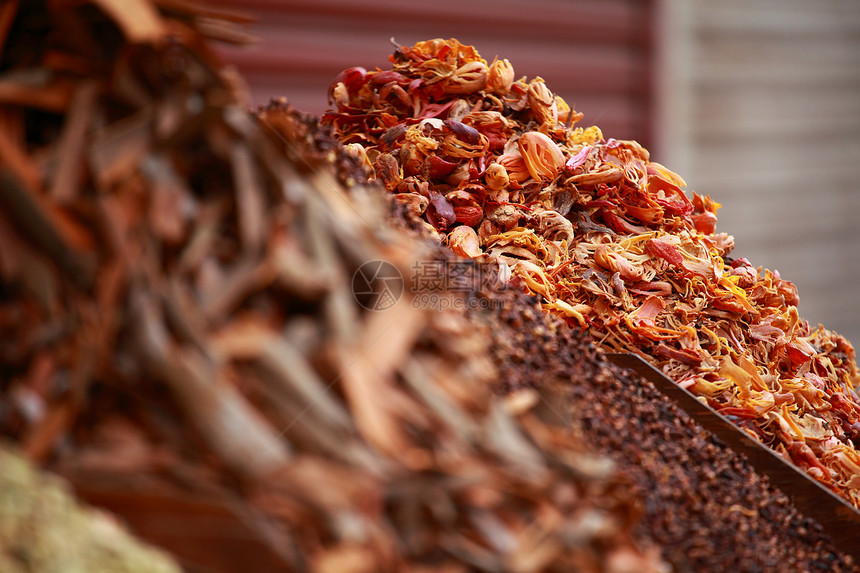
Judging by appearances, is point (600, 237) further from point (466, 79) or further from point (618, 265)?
point (466, 79)

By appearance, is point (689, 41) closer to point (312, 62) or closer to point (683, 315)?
point (312, 62)

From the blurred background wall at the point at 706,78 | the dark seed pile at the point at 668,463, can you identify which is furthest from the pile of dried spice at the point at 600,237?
the blurred background wall at the point at 706,78

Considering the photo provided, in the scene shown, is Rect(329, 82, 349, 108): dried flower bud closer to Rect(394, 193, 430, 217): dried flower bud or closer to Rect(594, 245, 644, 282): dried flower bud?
Rect(394, 193, 430, 217): dried flower bud

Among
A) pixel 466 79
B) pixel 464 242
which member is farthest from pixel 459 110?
pixel 464 242

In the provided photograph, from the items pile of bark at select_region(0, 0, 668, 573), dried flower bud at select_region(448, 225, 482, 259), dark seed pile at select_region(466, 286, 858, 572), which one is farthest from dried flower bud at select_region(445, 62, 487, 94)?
pile of bark at select_region(0, 0, 668, 573)

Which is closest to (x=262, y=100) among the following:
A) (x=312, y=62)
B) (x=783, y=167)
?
(x=312, y=62)

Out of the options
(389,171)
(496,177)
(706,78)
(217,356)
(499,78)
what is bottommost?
(217,356)
